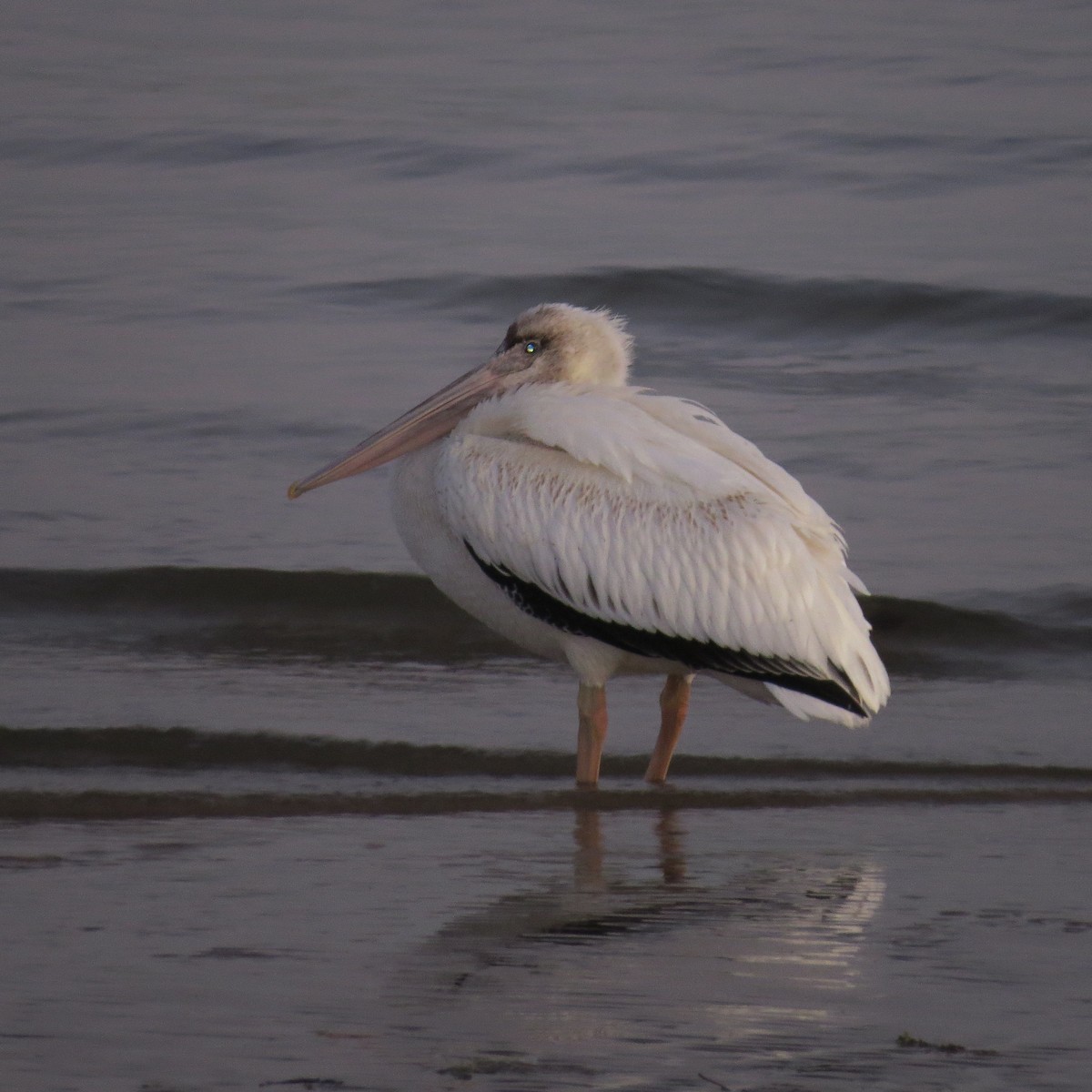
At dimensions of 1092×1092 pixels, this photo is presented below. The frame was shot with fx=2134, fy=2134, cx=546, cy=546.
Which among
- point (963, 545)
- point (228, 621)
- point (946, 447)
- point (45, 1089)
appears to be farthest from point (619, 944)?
point (946, 447)

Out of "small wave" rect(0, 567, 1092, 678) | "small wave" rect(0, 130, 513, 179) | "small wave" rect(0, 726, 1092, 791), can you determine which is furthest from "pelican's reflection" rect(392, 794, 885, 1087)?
"small wave" rect(0, 130, 513, 179)

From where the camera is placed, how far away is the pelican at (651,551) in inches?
217

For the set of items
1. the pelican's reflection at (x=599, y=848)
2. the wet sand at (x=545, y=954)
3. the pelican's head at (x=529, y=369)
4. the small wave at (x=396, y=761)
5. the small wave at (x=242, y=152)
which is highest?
the small wave at (x=242, y=152)

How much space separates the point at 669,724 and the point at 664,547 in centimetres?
50

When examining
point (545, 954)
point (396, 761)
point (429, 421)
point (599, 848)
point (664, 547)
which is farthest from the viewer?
point (429, 421)

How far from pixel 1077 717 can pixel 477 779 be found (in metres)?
2.14

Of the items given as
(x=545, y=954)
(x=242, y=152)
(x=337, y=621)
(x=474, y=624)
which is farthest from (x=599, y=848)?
(x=242, y=152)

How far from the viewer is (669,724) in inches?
225

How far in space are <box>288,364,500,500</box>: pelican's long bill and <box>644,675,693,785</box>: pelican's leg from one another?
99cm

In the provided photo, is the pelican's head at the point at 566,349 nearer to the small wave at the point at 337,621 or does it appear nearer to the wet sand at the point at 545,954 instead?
the wet sand at the point at 545,954

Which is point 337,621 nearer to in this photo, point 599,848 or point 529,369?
point 529,369

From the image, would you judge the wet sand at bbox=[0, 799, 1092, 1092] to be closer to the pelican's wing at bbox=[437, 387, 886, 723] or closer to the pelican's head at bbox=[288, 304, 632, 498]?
the pelican's wing at bbox=[437, 387, 886, 723]

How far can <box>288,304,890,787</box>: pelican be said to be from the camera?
18.0 ft

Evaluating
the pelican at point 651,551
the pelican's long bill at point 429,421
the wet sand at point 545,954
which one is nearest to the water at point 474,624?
the wet sand at point 545,954
